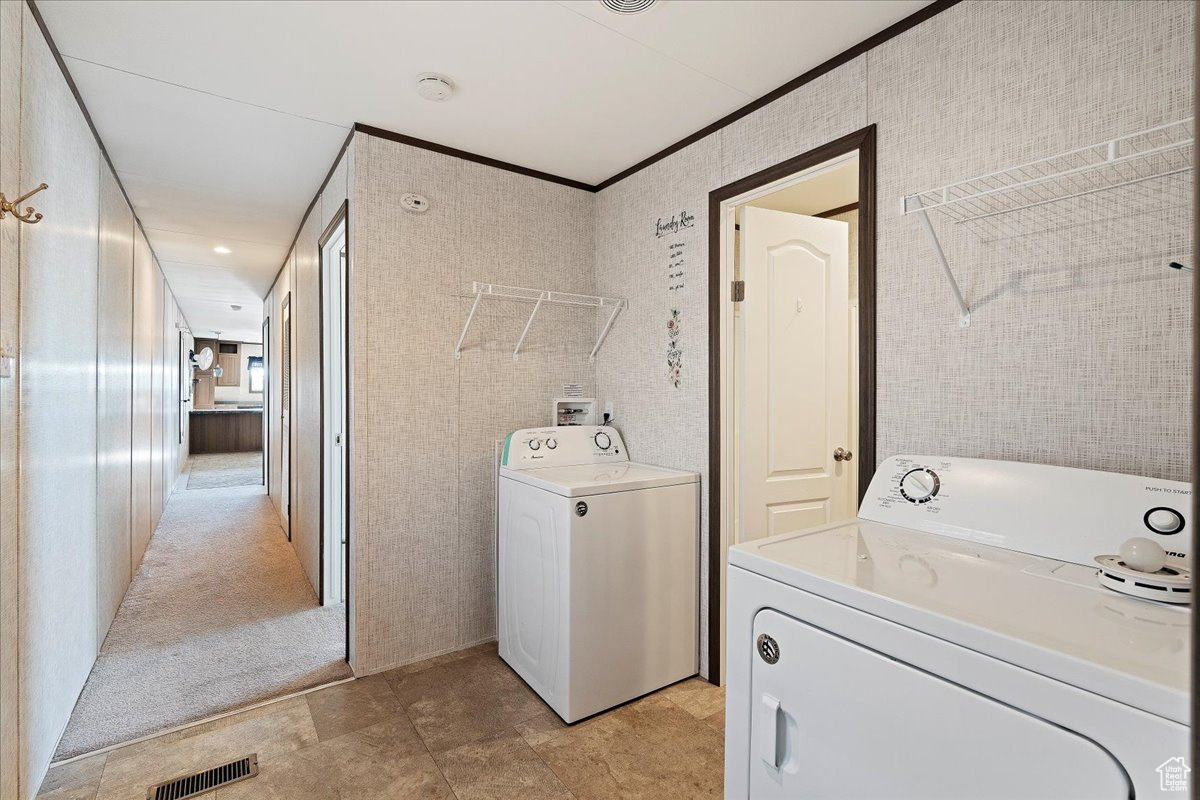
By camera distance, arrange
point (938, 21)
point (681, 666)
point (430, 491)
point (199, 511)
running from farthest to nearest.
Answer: point (199, 511) < point (430, 491) < point (681, 666) < point (938, 21)

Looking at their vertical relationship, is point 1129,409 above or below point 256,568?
above

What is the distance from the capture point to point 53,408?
5.94 feet

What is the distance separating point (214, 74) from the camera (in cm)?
205

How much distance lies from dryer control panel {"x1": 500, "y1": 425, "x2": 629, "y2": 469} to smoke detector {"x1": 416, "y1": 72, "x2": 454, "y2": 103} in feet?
4.47

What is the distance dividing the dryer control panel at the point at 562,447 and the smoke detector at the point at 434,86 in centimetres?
136

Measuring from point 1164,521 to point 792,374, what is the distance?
1439 mm

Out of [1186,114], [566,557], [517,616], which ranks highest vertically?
[1186,114]

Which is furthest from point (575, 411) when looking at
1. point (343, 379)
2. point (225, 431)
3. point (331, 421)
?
point (225, 431)

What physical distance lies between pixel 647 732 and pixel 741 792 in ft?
2.88

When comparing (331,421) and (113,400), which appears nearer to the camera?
(113,400)

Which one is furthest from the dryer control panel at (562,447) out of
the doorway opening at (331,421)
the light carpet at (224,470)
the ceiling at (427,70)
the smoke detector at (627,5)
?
the light carpet at (224,470)

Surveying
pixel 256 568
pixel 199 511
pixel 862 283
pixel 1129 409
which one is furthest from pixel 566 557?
pixel 199 511

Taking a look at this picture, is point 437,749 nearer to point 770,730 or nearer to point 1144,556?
point 770,730

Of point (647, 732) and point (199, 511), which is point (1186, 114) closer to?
point (647, 732)
